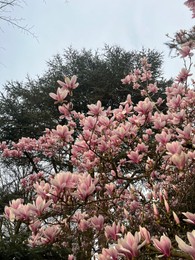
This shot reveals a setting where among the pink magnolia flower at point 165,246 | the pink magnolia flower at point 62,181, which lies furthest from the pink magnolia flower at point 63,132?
the pink magnolia flower at point 165,246

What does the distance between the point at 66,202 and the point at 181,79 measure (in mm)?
1985

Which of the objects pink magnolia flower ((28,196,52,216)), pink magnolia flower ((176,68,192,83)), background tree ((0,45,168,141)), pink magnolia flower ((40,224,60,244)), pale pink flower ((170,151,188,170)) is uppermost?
background tree ((0,45,168,141))

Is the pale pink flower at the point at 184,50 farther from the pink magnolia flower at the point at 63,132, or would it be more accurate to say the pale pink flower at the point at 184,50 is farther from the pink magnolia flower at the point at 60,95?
the pink magnolia flower at the point at 63,132

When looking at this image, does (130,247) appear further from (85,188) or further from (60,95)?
(60,95)

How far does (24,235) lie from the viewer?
3.11 m

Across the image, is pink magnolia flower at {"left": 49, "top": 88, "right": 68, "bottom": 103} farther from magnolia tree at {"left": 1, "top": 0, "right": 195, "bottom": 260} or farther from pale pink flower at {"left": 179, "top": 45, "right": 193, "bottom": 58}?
pale pink flower at {"left": 179, "top": 45, "right": 193, "bottom": 58}

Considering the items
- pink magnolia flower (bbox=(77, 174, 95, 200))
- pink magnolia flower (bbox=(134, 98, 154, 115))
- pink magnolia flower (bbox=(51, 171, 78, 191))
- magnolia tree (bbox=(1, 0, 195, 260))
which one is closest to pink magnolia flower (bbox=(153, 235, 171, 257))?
magnolia tree (bbox=(1, 0, 195, 260))

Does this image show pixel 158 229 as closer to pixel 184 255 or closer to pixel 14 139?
pixel 184 255

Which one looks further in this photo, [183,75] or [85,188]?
[183,75]

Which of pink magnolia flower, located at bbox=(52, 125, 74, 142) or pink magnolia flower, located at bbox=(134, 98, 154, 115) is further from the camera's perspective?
pink magnolia flower, located at bbox=(134, 98, 154, 115)

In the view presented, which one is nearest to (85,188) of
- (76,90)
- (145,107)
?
(145,107)

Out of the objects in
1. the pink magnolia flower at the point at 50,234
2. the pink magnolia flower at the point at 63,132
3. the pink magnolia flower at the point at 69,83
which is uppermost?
the pink magnolia flower at the point at 69,83

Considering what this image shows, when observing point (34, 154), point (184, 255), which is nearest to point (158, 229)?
point (184, 255)

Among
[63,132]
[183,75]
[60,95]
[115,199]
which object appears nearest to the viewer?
[63,132]
